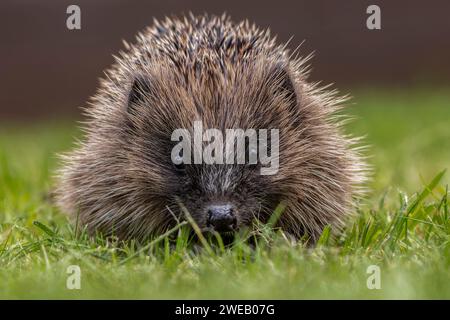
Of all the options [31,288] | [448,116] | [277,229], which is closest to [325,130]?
[277,229]

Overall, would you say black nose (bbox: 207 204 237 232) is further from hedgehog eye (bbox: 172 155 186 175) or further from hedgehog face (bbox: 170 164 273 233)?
hedgehog eye (bbox: 172 155 186 175)

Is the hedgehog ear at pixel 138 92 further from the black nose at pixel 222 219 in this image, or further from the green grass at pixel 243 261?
the black nose at pixel 222 219

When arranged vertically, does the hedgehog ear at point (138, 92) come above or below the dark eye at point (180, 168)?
above

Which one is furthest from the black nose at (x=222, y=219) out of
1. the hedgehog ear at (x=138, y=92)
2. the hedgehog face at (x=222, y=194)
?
the hedgehog ear at (x=138, y=92)

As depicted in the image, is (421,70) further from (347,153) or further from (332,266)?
(332,266)

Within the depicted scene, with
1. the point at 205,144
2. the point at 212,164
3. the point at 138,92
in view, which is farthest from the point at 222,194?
the point at 138,92

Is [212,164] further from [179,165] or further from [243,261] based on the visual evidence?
[243,261]

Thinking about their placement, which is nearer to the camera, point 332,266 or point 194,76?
point 332,266

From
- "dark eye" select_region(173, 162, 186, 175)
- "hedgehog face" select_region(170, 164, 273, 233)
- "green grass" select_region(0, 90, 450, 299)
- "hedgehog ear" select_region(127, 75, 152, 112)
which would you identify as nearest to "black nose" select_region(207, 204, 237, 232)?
"hedgehog face" select_region(170, 164, 273, 233)
